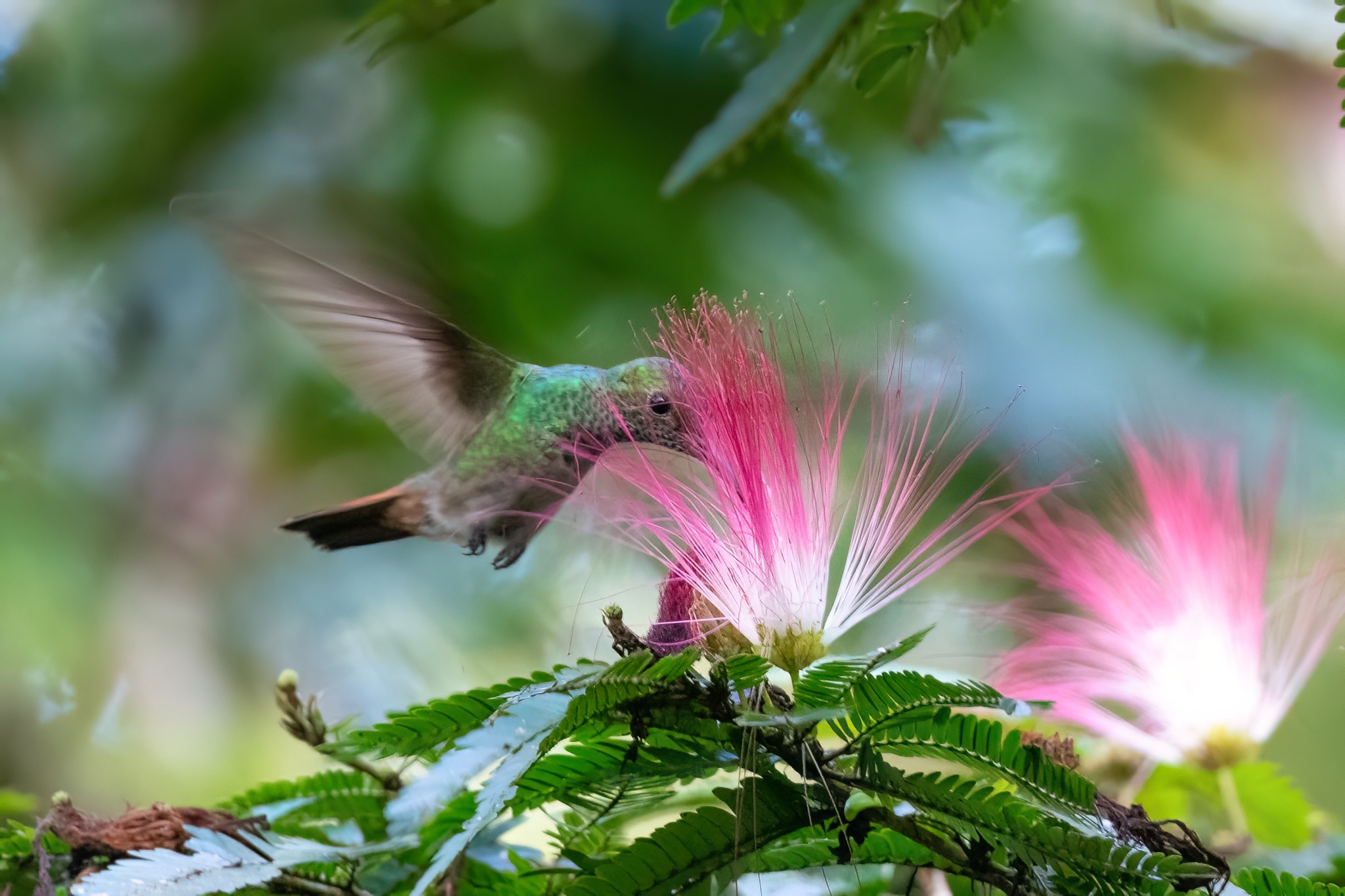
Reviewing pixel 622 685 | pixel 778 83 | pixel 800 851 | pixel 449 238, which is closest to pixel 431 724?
pixel 622 685

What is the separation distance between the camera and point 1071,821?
43cm

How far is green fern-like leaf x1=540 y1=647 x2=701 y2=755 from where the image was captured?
396 millimetres

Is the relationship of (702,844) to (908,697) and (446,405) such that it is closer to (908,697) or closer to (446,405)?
(908,697)

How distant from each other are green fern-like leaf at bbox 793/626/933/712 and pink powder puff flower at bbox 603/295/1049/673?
94mm

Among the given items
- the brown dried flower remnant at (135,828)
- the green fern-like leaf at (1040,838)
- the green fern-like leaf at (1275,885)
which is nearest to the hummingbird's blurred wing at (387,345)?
the brown dried flower remnant at (135,828)

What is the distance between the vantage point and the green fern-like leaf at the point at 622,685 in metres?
0.40

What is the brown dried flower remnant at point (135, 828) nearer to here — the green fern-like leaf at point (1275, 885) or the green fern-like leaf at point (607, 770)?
the green fern-like leaf at point (607, 770)

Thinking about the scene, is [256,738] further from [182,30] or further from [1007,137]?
[1007,137]

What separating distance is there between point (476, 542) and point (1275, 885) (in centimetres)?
59

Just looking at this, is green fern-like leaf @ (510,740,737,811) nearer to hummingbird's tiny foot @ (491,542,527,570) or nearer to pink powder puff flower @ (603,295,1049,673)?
pink powder puff flower @ (603,295,1049,673)

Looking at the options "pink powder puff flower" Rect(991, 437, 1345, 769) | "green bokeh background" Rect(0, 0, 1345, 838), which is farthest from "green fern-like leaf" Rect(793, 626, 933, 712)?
"green bokeh background" Rect(0, 0, 1345, 838)

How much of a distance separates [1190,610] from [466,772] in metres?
0.78

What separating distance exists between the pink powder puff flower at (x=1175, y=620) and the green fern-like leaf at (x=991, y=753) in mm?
407

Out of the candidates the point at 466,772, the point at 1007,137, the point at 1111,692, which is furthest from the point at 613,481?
the point at 1007,137
